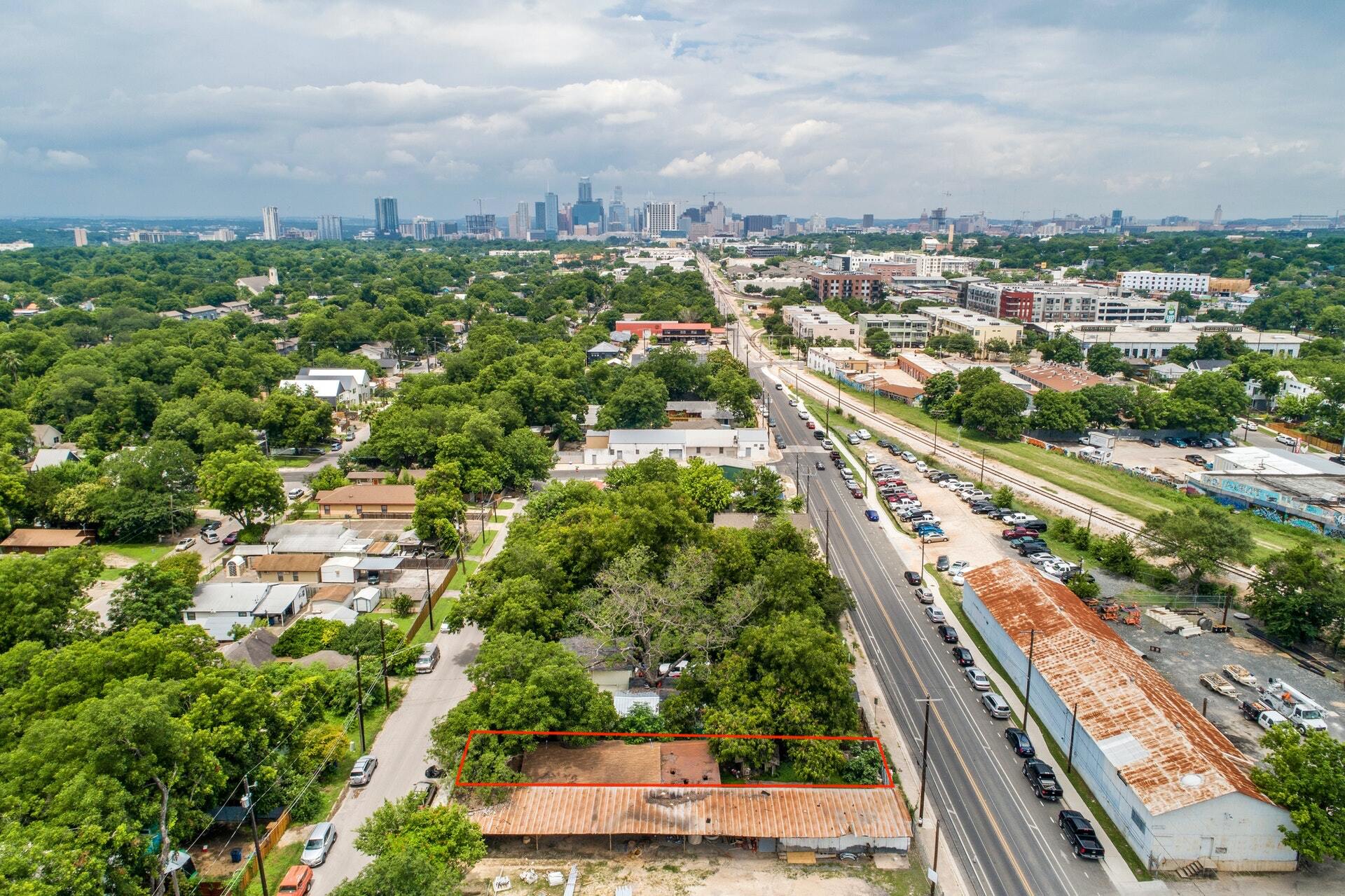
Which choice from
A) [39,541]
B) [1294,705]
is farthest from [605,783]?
[39,541]

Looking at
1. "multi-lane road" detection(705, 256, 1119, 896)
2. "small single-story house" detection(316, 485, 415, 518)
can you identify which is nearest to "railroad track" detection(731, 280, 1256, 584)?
"multi-lane road" detection(705, 256, 1119, 896)

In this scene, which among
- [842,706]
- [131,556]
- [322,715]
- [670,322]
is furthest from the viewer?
[670,322]

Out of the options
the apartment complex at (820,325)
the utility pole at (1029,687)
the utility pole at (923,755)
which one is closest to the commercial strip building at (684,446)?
the utility pole at (1029,687)

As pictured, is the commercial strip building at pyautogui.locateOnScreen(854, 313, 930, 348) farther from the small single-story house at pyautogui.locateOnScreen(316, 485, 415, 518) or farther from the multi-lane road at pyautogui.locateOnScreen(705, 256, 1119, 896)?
the small single-story house at pyautogui.locateOnScreen(316, 485, 415, 518)

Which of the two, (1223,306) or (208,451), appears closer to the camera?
(208,451)

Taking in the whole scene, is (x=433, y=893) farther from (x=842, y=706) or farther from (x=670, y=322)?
(x=670, y=322)

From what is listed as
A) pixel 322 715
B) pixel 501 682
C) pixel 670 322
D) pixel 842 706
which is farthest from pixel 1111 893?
pixel 670 322

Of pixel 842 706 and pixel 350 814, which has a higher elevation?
pixel 842 706

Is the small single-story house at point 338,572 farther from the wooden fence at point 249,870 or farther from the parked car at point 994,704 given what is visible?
the parked car at point 994,704
